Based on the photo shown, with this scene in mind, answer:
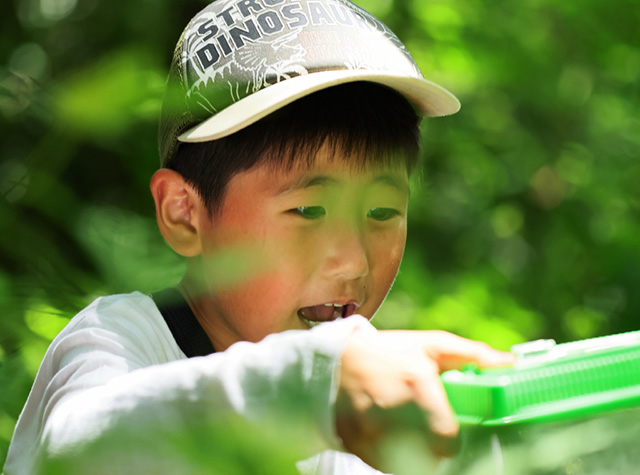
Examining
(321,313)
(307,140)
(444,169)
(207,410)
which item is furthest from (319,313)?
(444,169)

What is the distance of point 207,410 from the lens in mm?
598

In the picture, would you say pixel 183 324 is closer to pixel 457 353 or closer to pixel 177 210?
pixel 177 210

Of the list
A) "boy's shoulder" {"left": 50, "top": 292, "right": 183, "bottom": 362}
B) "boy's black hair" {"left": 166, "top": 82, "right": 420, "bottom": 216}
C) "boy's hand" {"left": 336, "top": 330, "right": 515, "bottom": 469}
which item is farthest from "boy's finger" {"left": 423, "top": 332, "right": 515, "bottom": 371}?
"boy's black hair" {"left": 166, "top": 82, "right": 420, "bottom": 216}

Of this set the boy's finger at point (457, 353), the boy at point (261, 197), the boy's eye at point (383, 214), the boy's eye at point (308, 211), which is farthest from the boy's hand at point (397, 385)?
the boy's eye at point (383, 214)

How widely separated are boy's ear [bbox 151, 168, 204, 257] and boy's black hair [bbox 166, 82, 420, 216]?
2 centimetres

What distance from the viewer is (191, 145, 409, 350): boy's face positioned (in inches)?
40.9

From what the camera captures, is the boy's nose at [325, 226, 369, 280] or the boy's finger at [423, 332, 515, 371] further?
the boy's nose at [325, 226, 369, 280]

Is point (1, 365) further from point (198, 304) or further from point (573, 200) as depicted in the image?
point (573, 200)

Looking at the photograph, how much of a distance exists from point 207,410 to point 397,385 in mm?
145

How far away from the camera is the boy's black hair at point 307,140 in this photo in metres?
1.11

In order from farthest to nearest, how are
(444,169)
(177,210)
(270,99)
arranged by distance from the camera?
(444,169), (177,210), (270,99)

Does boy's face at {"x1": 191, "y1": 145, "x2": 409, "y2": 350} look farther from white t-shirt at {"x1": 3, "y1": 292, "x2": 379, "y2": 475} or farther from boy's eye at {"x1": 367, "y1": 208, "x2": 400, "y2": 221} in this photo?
white t-shirt at {"x1": 3, "y1": 292, "x2": 379, "y2": 475}

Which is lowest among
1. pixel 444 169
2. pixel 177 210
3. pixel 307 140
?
pixel 444 169

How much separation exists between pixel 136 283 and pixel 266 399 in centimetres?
13
